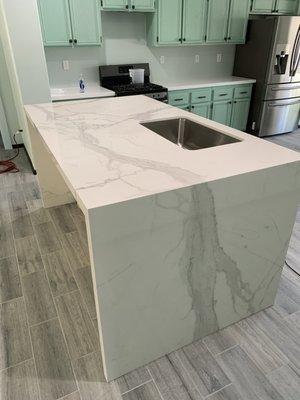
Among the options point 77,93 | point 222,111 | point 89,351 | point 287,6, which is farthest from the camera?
point 287,6

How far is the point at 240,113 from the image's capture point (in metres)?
4.56

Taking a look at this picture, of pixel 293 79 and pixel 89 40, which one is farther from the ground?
pixel 89 40

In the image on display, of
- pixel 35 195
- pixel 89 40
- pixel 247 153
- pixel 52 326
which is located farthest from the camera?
pixel 89 40

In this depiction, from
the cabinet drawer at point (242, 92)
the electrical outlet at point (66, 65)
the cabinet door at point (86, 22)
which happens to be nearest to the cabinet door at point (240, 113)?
the cabinet drawer at point (242, 92)

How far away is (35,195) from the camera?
3.00 metres

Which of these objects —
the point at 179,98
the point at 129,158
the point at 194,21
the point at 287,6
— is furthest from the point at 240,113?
the point at 129,158

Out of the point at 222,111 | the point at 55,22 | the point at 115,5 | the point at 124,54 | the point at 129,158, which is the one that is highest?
the point at 115,5

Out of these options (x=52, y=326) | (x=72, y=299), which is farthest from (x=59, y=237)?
(x=52, y=326)

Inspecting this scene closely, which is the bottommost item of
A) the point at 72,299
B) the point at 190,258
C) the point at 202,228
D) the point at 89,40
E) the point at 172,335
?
the point at 72,299

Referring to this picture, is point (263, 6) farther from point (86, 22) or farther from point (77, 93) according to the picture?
point (77, 93)

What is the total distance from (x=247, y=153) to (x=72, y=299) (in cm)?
131

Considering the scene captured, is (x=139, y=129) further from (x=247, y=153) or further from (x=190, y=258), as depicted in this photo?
(x=190, y=258)

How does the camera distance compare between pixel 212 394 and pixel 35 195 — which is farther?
pixel 35 195

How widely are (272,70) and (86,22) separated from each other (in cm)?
257
